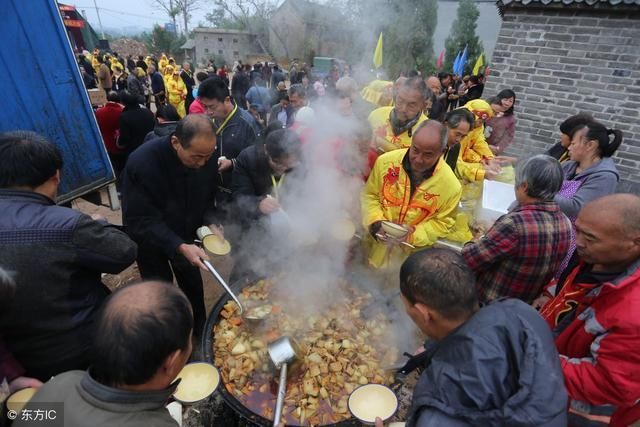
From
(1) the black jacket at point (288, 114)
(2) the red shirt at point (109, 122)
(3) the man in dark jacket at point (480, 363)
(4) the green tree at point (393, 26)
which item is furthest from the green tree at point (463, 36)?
(3) the man in dark jacket at point (480, 363)

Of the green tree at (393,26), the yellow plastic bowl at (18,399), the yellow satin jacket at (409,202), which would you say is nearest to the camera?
the yellow plastic bowl at (18,399)

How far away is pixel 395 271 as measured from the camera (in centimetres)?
368

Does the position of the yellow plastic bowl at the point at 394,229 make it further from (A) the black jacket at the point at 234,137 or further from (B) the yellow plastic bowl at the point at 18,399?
(B) the yellow plastic bowl at the point at 18,399

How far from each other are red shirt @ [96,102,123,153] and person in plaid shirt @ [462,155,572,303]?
5.95 m

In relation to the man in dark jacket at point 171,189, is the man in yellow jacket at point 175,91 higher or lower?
lower

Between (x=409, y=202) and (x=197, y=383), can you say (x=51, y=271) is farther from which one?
(x=409, y=202)

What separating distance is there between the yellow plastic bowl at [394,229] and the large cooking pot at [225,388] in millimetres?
1402

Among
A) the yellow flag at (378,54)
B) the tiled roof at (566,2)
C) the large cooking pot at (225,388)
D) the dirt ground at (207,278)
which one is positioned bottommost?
the dirt ground at (207,278)

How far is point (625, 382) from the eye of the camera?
1633 mm

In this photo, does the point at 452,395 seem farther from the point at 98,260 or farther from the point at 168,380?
the point at 98,260

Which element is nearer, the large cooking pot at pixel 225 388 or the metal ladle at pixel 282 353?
the large cooking pot at pixel 225 388

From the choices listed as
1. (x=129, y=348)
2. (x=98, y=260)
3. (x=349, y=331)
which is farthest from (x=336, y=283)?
(x=129, y=348)

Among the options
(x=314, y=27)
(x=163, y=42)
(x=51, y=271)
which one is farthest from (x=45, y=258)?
(x=163, y=42)

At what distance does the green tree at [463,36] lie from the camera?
845 inches
